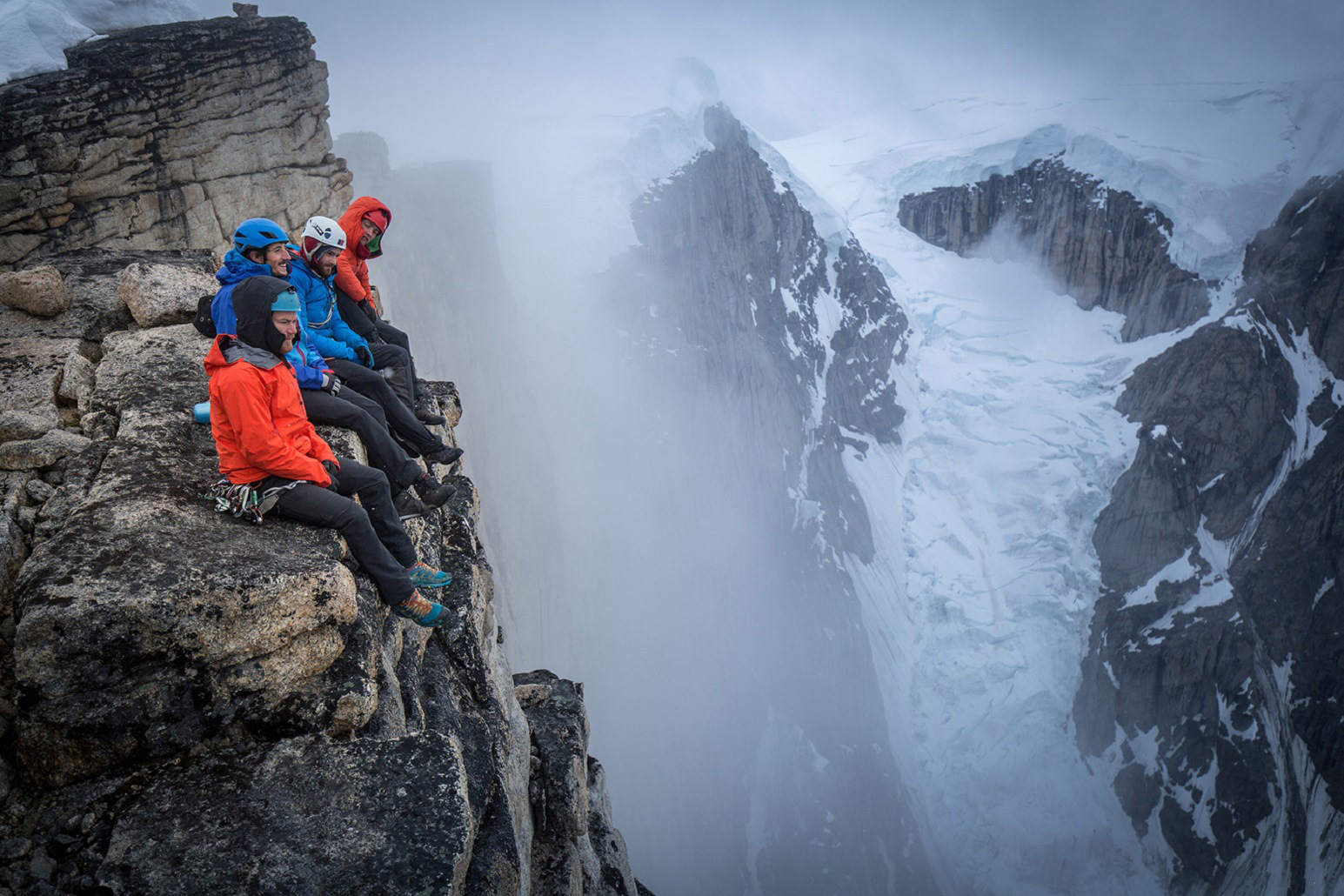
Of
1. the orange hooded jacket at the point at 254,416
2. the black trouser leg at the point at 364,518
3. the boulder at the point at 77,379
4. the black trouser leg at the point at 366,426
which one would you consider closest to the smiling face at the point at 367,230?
the black trouser leg at the point at 366,426

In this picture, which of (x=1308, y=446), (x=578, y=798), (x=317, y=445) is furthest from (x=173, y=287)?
(x=1308, y=446)

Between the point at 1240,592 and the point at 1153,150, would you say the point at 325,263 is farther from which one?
the point at 1153,150

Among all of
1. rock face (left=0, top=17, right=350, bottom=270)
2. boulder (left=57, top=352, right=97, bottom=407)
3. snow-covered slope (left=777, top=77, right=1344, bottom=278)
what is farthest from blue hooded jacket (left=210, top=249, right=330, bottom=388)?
snow-covered slope (left=777, top=77, right=1344, bottom=278)

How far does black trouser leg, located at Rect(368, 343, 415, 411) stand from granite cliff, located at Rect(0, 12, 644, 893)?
5.77ft

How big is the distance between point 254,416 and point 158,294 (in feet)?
15.7

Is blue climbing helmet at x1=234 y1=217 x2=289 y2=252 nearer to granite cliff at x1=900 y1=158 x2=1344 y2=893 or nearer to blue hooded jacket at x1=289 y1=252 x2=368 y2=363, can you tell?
blue hooded jacket at x1=289 y1=252 x2=368 y2=363

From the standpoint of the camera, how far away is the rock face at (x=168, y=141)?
44.9ft

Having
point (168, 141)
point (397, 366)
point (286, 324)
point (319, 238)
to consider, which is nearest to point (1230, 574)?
point (397, 366)

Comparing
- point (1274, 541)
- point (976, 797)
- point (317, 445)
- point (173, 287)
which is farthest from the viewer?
point (1274, 541)

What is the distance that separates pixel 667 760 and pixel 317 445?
59318mm

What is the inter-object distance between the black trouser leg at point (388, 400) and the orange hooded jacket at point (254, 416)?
7.92 feet

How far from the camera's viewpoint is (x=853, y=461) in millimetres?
59750

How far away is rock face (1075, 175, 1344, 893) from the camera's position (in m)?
43.2

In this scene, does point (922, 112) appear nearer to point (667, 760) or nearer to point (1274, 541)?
point (1274, 541)
